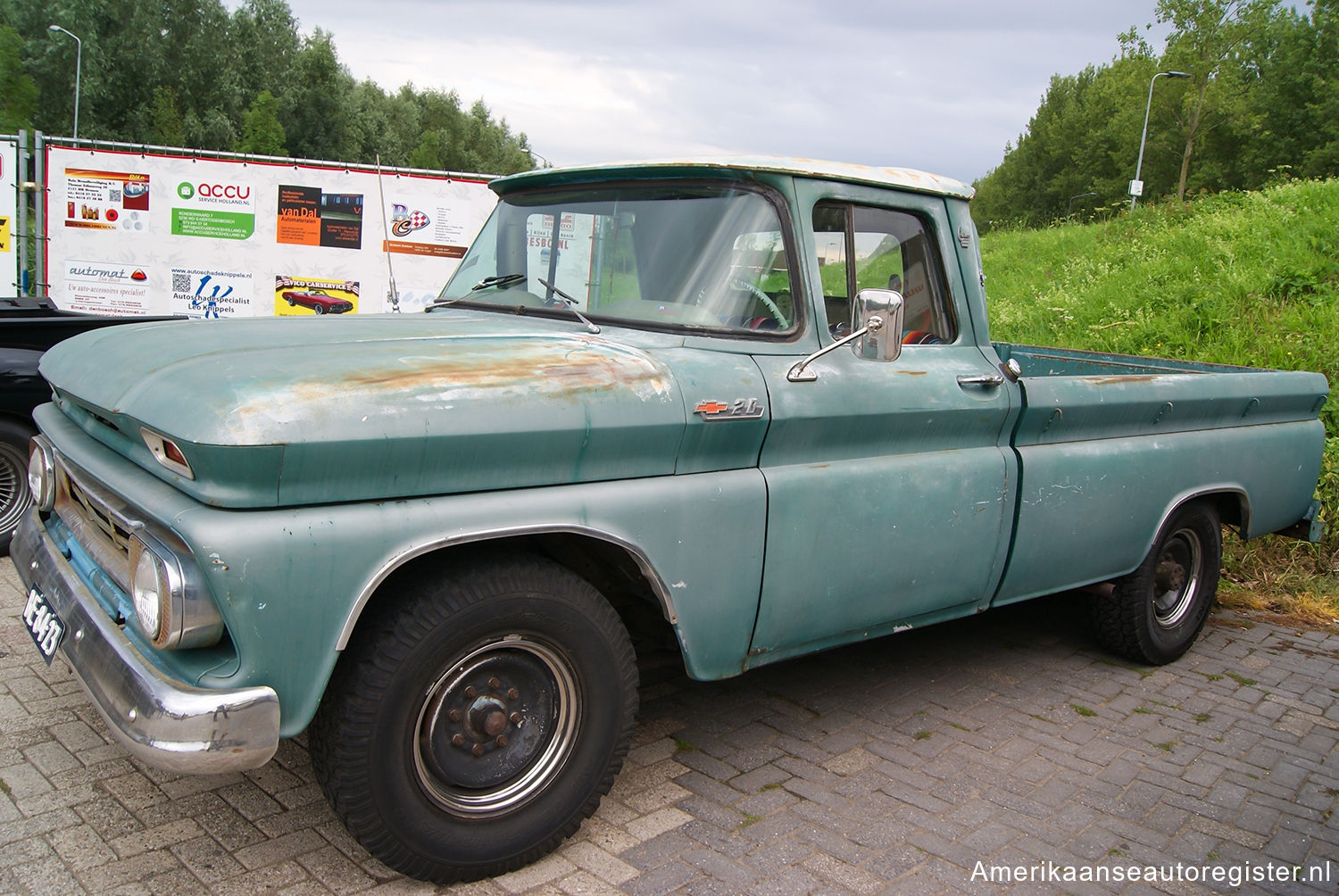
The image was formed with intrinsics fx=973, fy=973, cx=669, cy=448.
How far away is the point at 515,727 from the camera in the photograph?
2.63 m

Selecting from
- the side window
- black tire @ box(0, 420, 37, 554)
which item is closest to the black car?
black tire @ box(0, 420, 37, 554)

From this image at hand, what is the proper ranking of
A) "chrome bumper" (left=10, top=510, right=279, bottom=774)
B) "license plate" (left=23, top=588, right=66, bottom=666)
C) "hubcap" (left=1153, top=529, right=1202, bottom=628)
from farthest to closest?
1. "hubcap" (left=1153, top=529, right=1202, bottom=628)
2. "license plate" (left=23, top=588, right=66, bottom=666)
3. "chrome bumper" (left=10, top=510, right=279, bottom=774)

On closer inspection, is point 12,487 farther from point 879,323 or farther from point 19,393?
point 879,323

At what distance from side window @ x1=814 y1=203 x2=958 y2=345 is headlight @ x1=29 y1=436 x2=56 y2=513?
2.58m

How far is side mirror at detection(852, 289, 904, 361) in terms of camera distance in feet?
9.89

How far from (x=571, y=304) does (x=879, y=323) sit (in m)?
1.05

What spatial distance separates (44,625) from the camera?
270 centimetres

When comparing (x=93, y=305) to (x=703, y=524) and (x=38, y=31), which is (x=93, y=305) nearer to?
(x=703, y=524)

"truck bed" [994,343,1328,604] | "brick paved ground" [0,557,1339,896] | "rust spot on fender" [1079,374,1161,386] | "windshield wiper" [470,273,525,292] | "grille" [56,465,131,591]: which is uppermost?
"windshield wiper" [470,273,525,292]

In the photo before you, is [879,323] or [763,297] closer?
[879,323]

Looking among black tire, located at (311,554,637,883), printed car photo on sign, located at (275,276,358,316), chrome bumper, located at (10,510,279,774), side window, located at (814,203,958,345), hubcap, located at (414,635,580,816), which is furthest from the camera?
printed car photo on sign, located at (275,276,358,316)

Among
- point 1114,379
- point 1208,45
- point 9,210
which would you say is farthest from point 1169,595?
point 1208,45

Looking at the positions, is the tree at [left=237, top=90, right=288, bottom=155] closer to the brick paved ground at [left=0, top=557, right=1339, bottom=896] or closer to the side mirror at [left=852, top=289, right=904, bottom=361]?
the brick paved ground at [left=0, top=557, right=1339, bottom=896]

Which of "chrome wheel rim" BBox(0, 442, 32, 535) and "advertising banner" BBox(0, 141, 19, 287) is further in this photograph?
"advertising banner" BBox(0, 141, 19, 287)
